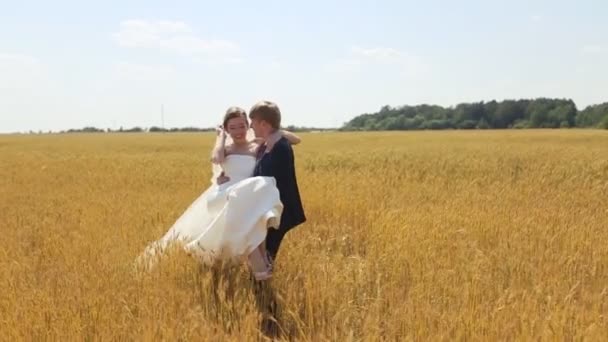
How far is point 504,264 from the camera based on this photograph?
4566 mm

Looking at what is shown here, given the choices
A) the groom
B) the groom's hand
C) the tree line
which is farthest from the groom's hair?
the tree line

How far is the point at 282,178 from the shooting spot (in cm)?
417

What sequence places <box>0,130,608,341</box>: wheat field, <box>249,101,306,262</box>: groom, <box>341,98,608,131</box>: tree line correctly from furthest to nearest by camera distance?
<box>341,98,608,131</box>: tree line → <box>249,101,306,262</box>: groom → <box>0,130,608,341</box>: wheat field

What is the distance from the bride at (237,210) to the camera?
3949 millimetres

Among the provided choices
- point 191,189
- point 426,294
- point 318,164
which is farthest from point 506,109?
point 426,294

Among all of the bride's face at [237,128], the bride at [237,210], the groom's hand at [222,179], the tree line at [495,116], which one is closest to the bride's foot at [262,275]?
the bride at [237,210]

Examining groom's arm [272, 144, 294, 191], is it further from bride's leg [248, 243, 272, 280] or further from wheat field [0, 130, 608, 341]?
wheat field [0, 130, 608, 341]

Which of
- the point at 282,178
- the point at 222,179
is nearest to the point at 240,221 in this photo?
the point at 282,178

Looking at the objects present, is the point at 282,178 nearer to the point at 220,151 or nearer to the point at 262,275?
the point at 220,151

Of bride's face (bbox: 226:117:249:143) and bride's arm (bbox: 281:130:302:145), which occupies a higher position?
bride's face (bbox: 226:117:249:143)

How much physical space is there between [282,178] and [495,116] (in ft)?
278

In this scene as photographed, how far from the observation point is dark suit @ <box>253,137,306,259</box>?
4.14 metres

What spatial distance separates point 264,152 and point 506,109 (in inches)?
3358

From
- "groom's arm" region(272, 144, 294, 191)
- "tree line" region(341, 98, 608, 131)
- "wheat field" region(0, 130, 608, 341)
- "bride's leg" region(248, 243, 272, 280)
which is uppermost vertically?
"tree line" region(341, 98, 608, 131)
